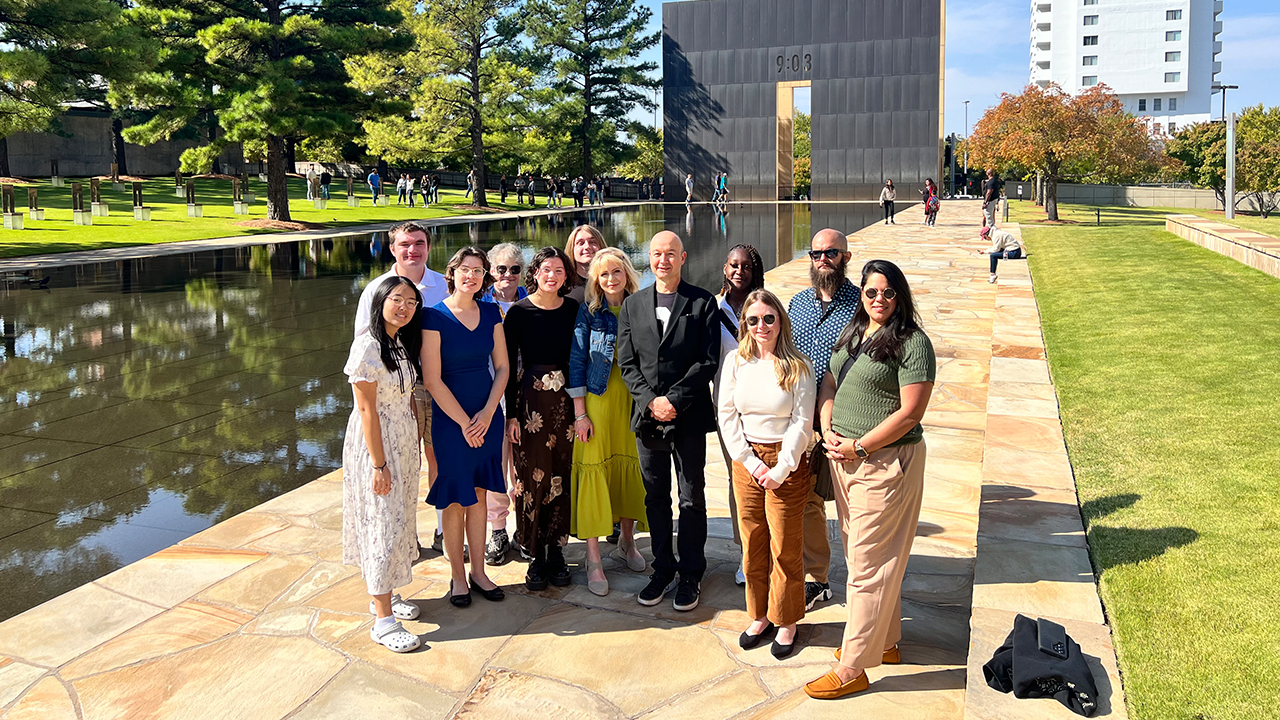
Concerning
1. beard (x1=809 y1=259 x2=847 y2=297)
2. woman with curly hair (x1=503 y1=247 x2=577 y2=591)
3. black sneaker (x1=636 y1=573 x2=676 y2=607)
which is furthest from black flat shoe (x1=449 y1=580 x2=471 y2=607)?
beard (x1=809 y1=259 x2=847 y2=297)

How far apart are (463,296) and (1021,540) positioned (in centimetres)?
297

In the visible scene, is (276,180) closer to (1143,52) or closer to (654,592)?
(654,592)

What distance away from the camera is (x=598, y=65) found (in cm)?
5084

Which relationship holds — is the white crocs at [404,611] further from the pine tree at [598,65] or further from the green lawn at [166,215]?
the pine tree at [598,65]

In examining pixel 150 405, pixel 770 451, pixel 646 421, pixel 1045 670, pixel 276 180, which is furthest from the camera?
pixel 276 180

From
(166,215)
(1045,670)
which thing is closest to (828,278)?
(1045,670)

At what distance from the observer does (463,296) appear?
425 cm

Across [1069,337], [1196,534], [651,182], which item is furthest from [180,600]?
[651,182]

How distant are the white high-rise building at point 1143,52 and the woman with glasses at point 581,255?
9293 cm

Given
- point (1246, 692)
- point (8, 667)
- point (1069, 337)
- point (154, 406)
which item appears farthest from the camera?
point (1069, 337)

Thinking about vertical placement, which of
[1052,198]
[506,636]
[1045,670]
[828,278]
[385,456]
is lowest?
[506,636]

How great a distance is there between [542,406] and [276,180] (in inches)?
1106

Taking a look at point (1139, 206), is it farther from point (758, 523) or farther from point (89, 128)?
point (89, 128)

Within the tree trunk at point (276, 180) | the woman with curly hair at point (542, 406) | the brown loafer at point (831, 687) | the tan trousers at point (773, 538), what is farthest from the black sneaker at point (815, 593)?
the tree trunk at point (276, 180)
